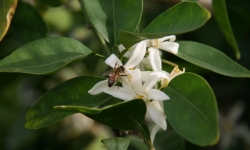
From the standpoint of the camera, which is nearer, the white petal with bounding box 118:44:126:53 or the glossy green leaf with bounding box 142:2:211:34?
the glossy green leaf with bounding box 142:2:211:34

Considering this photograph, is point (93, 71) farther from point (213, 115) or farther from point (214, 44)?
point (213, 115)

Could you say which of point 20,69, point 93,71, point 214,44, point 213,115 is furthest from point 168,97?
point 214,44

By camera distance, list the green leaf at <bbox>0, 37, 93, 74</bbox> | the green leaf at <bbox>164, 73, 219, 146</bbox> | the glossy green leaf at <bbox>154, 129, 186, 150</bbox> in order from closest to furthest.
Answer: the green leaf at <bbox>164, 73, 219, 146</bbox> < the green leaf at <bbox>0, 37, 93, 74</bbox> < the glossy green leaf at <bbox>154, 129, 186, 150</bbox>

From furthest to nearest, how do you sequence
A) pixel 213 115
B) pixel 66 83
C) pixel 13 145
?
pixel 13 145 < pixel 66 83 < pixel 213 115

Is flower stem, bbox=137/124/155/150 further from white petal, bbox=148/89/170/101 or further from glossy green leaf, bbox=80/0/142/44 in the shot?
glossy green leaf, bbox=80/0/142/44

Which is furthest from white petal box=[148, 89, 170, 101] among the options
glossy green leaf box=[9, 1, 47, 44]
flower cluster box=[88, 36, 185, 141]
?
glossy green leaf box=[9, 1, 47, 44]

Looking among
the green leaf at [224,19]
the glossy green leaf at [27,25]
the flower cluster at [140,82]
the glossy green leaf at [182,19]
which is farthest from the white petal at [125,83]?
the glossy green leaf at [27,25]

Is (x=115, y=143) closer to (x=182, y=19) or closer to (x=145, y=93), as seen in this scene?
(x=145, y=93)

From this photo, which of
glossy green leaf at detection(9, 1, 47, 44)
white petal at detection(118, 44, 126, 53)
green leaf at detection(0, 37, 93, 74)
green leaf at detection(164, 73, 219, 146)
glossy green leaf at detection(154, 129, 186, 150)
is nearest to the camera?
green leaf at detection(164, 73, 219, 146)
